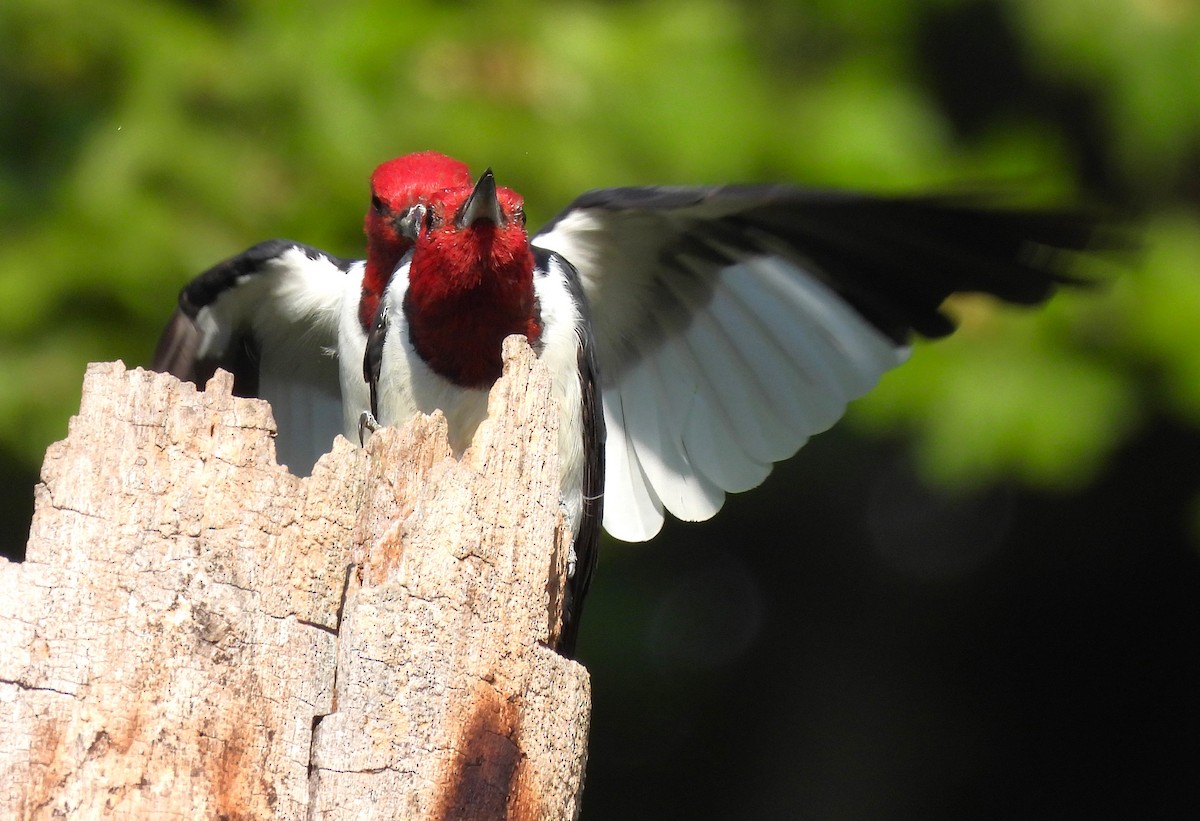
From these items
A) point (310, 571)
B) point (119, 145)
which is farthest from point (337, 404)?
point (310, 571)

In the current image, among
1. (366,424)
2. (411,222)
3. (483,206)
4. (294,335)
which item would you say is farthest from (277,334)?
(483,206)

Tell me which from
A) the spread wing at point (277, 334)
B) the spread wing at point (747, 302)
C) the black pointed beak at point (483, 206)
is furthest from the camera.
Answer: the spread wing at point (277, 334)

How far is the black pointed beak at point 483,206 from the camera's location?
8.28 feet

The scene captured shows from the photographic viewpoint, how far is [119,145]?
3588 mm

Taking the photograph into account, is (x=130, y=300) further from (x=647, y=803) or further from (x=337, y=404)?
(x=647, y=803)

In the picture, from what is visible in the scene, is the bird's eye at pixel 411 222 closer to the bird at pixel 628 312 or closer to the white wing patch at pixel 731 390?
the bird at pixel 628 312

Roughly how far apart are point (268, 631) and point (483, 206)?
977 millimetres

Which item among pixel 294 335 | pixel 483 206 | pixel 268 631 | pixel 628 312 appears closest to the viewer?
pixel 268 631

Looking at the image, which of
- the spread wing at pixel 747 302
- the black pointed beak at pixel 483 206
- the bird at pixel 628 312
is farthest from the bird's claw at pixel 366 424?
the spread wing at pixel 747 302

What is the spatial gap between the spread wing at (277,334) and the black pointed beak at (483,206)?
67 cm

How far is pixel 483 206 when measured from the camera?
8.40 ft

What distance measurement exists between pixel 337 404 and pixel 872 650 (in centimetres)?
242

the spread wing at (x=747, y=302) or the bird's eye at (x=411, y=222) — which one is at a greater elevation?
the bird's eye at (x=411, y=222)

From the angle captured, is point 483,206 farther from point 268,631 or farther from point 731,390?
point 268,631
